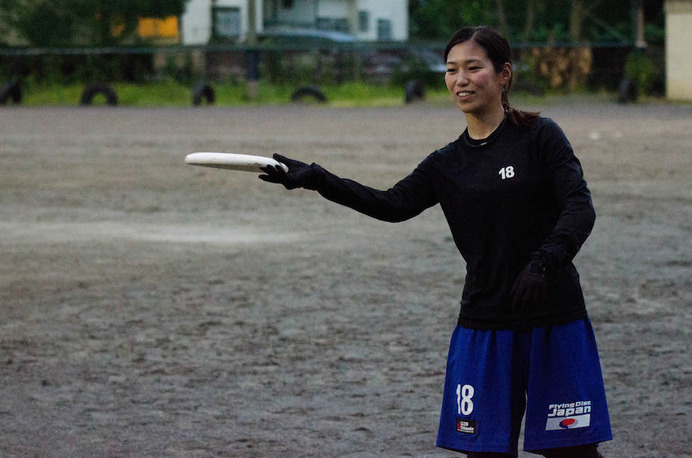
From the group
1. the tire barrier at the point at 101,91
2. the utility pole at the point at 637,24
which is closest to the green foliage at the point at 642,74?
the utility pole at the point at 637,24

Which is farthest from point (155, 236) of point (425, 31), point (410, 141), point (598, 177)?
point (425, 31)

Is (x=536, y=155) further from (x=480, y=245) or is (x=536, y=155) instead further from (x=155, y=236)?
(x=155, y=236)

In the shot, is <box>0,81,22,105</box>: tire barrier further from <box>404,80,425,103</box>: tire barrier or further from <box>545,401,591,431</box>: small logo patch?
<box>545,401,591,431</box>: small logo patch

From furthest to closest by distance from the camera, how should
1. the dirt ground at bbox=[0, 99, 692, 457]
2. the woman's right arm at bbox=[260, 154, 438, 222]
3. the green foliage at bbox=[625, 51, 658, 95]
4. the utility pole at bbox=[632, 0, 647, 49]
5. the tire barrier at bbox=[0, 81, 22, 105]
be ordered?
the utility pole at bbox=[632, 0, 647, 49], the tire barrier at bbox=[0, 81, 22, 105], the green foliage at bbox=[625, 51, 658, 95], the dirt ground at bbox=[0, 99, 692, 457], the woman's right arm at bbox=[260, 154, 438, 222]

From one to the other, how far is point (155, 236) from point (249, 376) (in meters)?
5.18

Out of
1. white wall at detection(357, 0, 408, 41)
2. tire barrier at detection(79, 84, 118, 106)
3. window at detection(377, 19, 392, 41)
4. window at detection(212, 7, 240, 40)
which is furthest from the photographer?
window at detection(377, 19, 392, 41)

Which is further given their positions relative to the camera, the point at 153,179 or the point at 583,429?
the point at 153,179

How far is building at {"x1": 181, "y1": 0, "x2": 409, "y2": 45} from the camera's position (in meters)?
63.5

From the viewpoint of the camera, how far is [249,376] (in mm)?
6258

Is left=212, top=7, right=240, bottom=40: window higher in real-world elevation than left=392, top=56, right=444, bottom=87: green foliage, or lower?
higher

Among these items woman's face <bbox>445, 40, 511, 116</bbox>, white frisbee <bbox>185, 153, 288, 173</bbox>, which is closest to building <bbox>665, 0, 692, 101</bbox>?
woman's face <bbox>445, 40, 511, 116</bbox>

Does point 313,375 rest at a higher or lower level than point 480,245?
lower

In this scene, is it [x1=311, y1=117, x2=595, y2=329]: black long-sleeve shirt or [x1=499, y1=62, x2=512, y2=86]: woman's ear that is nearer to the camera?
[x1=311, y1=117, x2=595, y2=329]: black long-sleeve shirt

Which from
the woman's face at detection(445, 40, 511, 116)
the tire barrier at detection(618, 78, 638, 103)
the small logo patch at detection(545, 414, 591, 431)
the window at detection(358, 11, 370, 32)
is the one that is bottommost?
the small logo patch at detection(545, 414, 591, 431)
